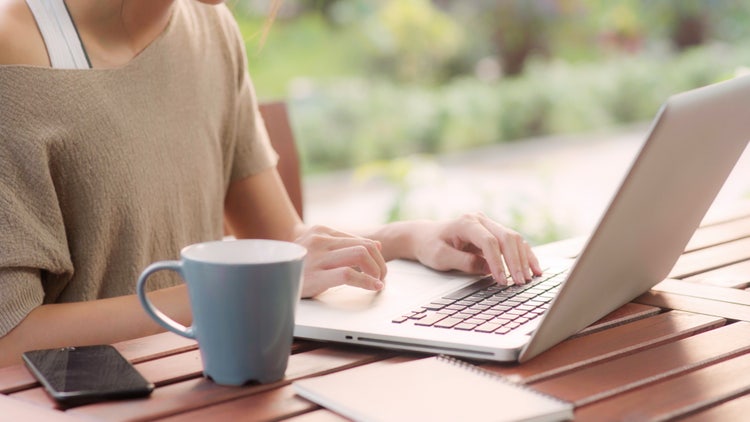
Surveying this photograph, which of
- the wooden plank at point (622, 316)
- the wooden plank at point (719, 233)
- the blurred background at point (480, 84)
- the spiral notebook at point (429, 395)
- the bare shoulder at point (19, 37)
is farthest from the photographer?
the blurred background at point (480, 84)

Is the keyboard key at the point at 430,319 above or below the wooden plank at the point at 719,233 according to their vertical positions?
below

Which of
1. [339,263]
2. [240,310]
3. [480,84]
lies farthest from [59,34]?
[480,84]

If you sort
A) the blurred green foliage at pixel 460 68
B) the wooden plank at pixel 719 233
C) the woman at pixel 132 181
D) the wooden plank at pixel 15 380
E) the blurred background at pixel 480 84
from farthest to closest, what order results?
the blurred green foliage at pixel 460 68, the blurred background at pixel 480 84, the wooden plank at pixel 719 233, the woman at pixel 132 181, the wooden plank at pixel 15 380

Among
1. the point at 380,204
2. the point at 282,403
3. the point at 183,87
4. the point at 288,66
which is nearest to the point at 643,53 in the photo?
the point at 288,66

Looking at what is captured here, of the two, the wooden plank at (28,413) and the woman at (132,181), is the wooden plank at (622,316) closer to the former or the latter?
the woman at (132,181)

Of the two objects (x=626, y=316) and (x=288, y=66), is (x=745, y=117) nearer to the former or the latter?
(x=626, y=316)

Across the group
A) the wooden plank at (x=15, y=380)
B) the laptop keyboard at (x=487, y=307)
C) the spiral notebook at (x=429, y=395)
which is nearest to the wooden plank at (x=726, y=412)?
the spiral notebook at (x=429, y=395)

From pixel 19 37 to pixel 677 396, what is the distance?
0.90 metres

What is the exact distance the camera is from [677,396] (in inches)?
32.1

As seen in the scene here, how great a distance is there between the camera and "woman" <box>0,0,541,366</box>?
1109mm

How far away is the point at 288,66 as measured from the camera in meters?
7.92

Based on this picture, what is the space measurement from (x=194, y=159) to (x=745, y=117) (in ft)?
2.62

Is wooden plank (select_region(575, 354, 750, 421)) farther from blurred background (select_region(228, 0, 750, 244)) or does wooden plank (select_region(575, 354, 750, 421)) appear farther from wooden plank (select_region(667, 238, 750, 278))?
blurred background (select_region(228, 0, 750, 244))

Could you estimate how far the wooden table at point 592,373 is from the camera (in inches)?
31.2
